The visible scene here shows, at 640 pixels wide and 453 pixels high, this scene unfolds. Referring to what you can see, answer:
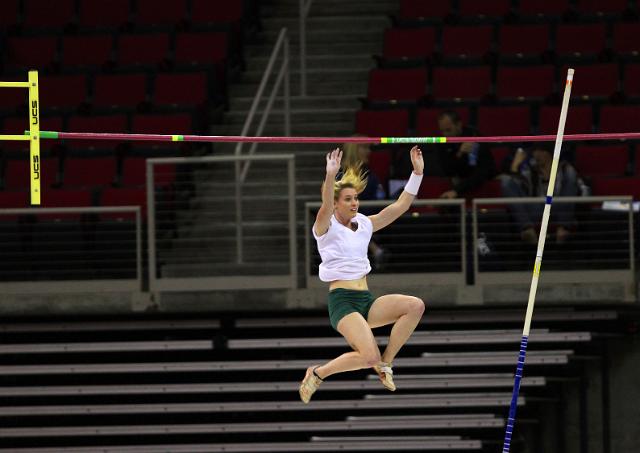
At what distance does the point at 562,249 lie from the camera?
15.6m

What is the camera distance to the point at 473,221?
Result: 49.3 ft

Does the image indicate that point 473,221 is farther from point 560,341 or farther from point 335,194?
point 335,194

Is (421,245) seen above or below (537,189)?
below

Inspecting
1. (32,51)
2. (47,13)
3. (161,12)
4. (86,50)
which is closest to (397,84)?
(161,12)

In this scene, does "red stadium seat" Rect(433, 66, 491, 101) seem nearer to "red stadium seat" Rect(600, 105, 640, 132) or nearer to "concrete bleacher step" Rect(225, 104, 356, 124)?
"concrete bleacher step" Rect(225, 104, 356, 124)

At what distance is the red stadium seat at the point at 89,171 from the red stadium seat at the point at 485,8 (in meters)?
4.97

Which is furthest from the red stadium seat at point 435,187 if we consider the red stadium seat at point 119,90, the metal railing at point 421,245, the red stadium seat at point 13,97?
the red stadium seat at point 13,97

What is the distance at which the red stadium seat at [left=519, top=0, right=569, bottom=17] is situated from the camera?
18.8m

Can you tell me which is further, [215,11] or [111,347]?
[215,11]

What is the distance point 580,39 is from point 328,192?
833cm

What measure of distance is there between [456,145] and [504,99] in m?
2.12

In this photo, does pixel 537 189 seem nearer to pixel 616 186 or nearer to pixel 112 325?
A: pixel 616 186

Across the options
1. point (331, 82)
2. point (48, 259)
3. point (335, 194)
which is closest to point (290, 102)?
point (331, 82)

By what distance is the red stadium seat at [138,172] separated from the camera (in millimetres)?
16797
